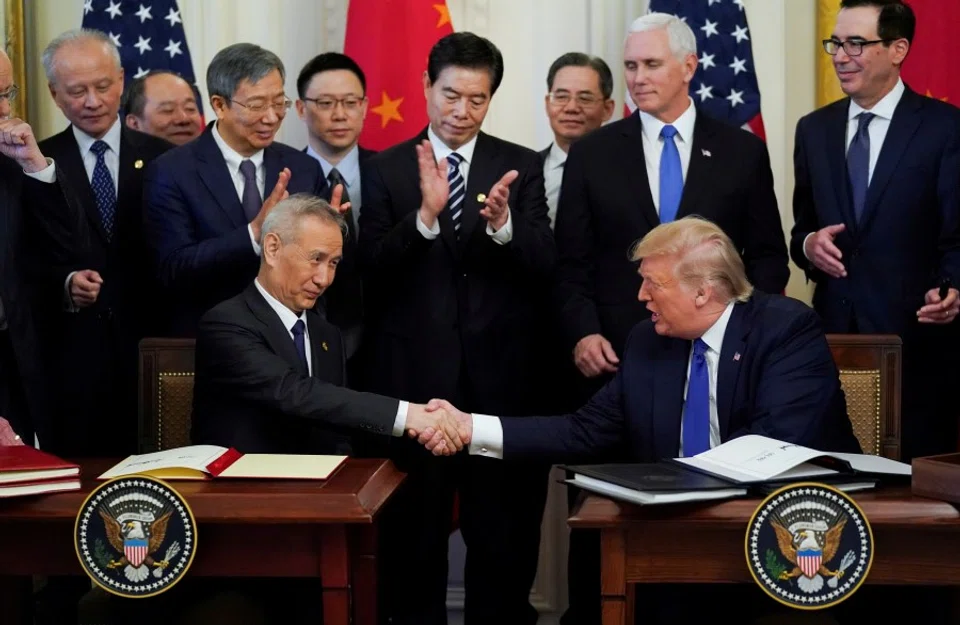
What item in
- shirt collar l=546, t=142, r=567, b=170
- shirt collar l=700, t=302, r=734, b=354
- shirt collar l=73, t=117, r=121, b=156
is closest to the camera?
shirt collar l=700, t=302, r=734, b=354

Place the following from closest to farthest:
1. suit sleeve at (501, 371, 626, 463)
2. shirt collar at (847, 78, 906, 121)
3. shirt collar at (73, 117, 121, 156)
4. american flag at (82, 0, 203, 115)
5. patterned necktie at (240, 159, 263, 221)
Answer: suit sleeve at (501, 371, 626, 463) → patterned necktie at (240, 159, 263, 221) → shirt collar at (847, 78, 906, 121) → shirt collar at (73, 117, 121, 156) → american flag at (82, 0, 203, 115)

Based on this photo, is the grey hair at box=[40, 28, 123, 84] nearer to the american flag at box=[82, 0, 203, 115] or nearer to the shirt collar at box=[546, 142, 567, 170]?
the american flag at box=[82, 0, 203, 115]

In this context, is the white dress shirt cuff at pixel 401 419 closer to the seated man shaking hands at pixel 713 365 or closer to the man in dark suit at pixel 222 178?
the seated man shaking hands at pixel 713 365

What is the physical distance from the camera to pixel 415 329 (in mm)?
4312

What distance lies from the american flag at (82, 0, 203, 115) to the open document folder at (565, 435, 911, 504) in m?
3.51

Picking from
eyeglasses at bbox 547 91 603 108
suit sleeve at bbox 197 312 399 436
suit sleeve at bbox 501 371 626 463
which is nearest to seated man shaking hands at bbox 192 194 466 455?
suit sleeve at bbox 197 312 399 436

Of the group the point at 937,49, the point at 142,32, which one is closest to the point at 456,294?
the point at 142,32

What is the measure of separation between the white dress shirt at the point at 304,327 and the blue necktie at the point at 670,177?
Result: 1227 millimetres

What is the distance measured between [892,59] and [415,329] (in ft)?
5.91

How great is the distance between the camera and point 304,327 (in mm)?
3711

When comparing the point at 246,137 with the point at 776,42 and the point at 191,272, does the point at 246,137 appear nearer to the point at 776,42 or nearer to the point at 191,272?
the point at 191,272

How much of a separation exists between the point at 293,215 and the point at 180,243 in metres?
0.70

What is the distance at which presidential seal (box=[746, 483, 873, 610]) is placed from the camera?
8.34 feet

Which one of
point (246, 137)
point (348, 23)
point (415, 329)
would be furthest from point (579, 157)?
point (348, 23)
